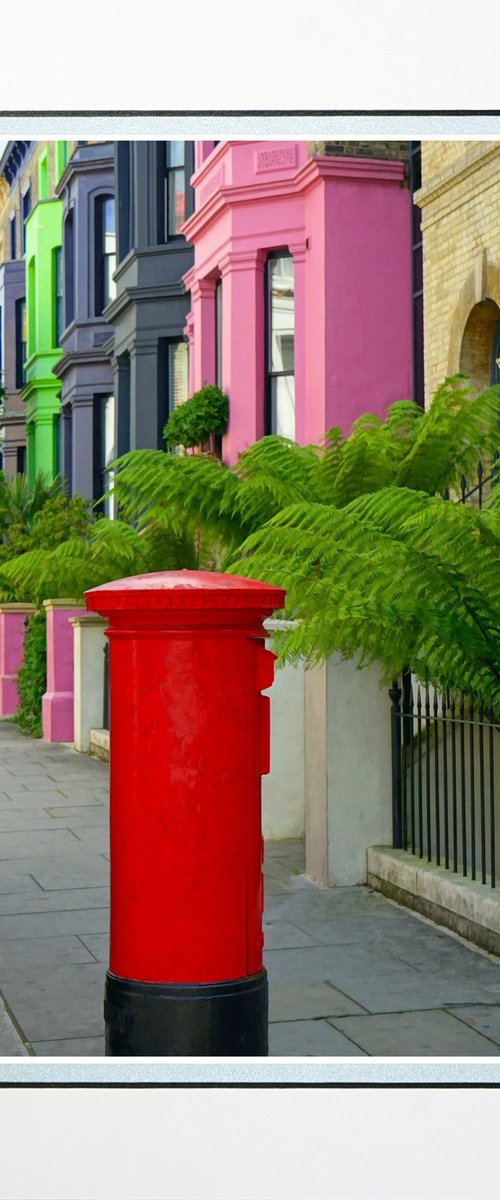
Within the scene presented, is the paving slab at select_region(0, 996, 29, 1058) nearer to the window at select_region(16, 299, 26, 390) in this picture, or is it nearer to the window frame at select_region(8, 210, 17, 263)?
the window at select_region(16, 299, 26, 390)

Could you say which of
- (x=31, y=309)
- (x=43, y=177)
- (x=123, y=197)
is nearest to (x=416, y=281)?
(x=123, y=197)

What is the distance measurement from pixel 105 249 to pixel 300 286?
31.8 ft

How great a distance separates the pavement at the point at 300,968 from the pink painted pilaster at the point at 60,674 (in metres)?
7.38

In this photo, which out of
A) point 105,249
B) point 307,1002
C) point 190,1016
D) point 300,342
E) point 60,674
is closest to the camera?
point 190,1016

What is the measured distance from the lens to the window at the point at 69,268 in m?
26.7

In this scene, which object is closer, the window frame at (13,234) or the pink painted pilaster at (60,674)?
the pink painted pilaster at (60,674)

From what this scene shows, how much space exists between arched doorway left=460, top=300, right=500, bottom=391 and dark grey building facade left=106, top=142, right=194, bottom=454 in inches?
309

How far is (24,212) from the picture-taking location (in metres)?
32.4

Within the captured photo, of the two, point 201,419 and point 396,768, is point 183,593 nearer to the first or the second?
point 396,768

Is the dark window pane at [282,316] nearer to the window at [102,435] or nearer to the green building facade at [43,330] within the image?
the window at [102,435]

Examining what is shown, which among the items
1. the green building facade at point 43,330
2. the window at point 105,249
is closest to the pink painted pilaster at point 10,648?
the window at point 105,249
